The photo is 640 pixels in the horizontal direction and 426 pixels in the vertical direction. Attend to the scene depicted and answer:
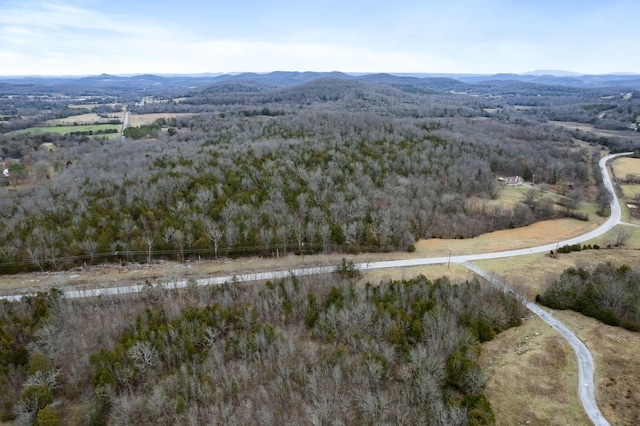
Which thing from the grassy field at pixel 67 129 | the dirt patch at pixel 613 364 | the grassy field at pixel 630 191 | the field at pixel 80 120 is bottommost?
the dirt patch at pixel 613 364

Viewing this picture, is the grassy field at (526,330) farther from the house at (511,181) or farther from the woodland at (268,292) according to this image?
the house at (511,181)

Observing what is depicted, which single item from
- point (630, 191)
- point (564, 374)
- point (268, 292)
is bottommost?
point (564, 374)

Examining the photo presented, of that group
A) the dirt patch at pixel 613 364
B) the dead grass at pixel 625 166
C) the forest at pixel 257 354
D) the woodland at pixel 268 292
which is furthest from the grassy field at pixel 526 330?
the dead grass at pixel 625 166

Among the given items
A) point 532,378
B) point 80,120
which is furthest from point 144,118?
point 532,378

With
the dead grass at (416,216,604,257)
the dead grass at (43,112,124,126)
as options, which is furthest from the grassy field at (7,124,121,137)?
the dead grass at (416,216,604,257)

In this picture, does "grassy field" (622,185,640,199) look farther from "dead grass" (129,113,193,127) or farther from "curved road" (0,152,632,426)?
"dead grass" (129,113,193,127)

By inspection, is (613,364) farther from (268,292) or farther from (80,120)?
(80,120)
